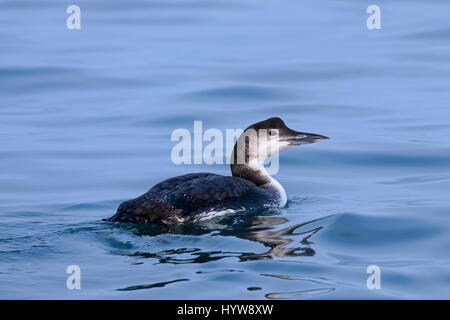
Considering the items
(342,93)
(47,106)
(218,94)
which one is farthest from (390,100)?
(47,106)

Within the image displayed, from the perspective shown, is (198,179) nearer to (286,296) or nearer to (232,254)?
(232,254)

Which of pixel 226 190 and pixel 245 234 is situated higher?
pixel 226 190

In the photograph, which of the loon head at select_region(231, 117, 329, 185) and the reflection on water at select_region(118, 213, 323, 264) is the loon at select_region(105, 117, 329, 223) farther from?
the reflection on water at select_region(118, 213, 323, 264)

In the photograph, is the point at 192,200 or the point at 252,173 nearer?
the point at 192,200

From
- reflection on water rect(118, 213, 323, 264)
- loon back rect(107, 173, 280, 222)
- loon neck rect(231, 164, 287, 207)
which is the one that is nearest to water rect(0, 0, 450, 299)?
reflection on water rect(118, 213, 323, 264)

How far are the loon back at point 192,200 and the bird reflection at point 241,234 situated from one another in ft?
0.31

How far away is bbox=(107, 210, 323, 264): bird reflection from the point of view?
8211mm

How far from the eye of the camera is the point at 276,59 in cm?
1812

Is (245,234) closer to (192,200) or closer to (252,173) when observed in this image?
(192,200)

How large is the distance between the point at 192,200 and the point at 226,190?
455 millimetres

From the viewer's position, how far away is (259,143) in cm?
1022

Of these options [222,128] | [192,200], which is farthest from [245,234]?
[222,128]

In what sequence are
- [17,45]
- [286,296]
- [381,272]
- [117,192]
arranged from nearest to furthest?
→ [286,296], [381,272], [117,192], [17,45]

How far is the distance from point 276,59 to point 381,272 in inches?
414
